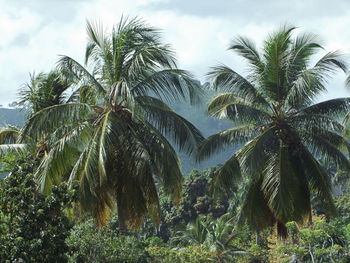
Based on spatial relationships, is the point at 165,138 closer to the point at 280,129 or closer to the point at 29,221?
the point at 280,129

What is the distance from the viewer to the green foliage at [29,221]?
1038cm

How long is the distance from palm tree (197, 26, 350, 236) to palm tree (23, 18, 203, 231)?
75.8 inches

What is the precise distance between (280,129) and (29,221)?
28.7 ft

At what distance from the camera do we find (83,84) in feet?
51.6

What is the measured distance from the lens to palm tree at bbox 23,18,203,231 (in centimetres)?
1433

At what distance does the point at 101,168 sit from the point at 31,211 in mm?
2789

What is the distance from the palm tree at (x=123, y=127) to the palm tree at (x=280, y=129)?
1.93 metres

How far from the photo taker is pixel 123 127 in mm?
14852

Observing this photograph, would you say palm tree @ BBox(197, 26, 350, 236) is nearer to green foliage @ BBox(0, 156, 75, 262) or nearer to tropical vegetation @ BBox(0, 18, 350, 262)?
tropical vegetation @ BBox(0, 18, 350, 262)

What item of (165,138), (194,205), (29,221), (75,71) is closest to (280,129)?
(165,138)

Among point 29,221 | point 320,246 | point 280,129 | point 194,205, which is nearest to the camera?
point 29,221

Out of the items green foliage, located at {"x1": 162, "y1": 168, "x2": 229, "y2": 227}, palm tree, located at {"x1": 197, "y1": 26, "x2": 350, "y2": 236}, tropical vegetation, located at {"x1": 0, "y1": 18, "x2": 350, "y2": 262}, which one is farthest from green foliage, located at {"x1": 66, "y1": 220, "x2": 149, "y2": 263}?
green foliage, located at {"x1": 162, "y1": 168, "x2": 229, "y2": 227}

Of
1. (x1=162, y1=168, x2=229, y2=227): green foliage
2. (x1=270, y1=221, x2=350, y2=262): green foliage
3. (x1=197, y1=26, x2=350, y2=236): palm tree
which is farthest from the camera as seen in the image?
(x1=162, y1=168, x2=229, y2=227): green foliage

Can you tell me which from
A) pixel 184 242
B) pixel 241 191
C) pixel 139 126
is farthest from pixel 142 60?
pixel 241 191
